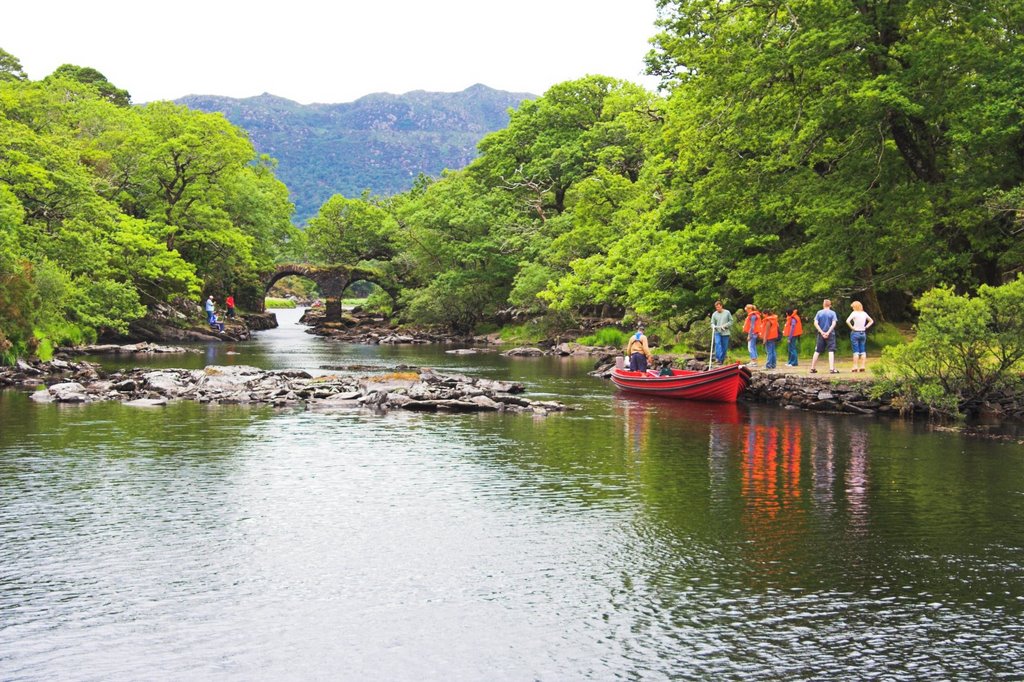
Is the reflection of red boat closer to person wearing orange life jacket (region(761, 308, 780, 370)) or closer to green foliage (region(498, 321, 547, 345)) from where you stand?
person wearing orange life jacket (region(761, 308, 780, 370))

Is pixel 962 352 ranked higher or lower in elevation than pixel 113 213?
lower

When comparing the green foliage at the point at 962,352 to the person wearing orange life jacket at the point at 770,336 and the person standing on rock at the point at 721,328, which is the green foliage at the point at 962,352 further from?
the person standing on rock at the point at 721,328

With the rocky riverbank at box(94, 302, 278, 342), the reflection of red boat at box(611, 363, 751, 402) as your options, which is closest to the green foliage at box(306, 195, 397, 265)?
the rocky riverbank at box(94, 302, 278, 342)

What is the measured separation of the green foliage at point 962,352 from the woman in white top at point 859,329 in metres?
2.79

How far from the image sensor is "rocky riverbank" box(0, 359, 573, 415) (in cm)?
2616

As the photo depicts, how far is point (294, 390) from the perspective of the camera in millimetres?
28156

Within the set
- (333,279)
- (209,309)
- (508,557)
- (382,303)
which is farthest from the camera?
(333,279)

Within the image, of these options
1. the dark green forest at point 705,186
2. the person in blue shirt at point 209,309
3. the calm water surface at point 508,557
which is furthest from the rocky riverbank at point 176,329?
the calm water surface at point 508,557

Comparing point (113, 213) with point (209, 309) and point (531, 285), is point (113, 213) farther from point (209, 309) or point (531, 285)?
point (531, 285)

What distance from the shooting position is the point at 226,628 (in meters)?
8.84

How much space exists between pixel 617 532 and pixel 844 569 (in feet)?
9.26

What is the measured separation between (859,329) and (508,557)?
18092 mm

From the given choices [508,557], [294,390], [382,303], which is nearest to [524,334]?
[382,303]

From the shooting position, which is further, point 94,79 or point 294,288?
point 294,288
